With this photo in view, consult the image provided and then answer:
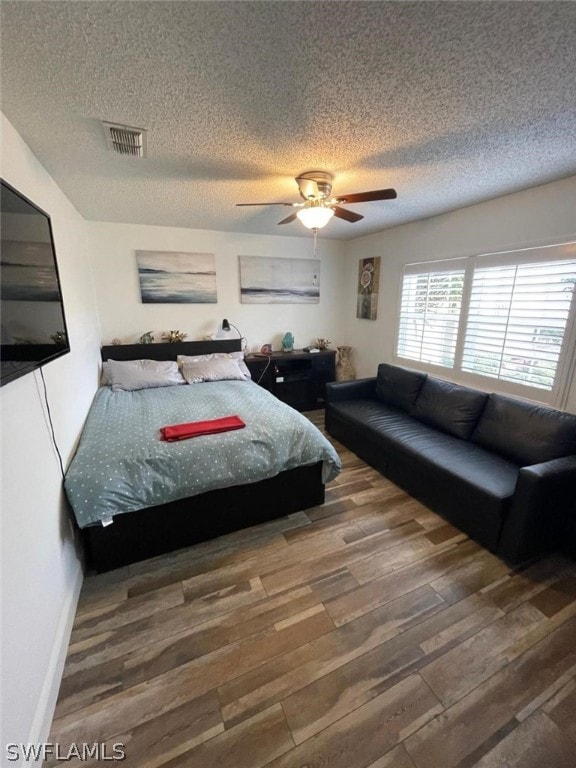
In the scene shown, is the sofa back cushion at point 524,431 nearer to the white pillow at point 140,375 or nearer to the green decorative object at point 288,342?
the green decorative object at point 288,342

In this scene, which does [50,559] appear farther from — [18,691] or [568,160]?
[568,160]

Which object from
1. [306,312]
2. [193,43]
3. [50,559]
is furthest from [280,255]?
[50,559]

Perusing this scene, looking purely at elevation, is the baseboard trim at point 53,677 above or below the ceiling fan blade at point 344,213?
below

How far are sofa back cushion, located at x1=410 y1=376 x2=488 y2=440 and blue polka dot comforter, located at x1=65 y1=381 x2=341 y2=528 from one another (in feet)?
3.86

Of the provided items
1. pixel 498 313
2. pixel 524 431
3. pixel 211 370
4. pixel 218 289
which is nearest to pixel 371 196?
pixel 498 313

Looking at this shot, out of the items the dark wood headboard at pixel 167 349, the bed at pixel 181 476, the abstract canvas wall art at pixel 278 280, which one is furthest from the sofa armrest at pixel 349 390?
the abstract canvas wall art at pixel 278 280

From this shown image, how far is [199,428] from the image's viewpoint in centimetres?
214

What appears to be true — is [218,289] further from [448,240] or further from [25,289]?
[25,289]

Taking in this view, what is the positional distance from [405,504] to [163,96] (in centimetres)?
287

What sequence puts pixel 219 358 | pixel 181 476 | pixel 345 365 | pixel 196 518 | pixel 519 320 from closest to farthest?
1. pixel 181 476
2. pixel 196 518
3. pixel 519 320
4. pixel 219 358
5. pixel 345 365

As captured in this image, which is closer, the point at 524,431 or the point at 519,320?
the point at 524,431

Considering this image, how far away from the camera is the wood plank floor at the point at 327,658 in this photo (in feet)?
3.76

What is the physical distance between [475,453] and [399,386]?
107 cm

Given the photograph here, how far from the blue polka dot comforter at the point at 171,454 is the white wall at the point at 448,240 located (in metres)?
2.13
